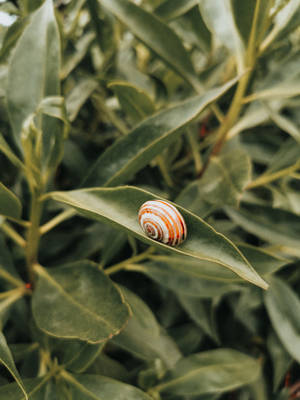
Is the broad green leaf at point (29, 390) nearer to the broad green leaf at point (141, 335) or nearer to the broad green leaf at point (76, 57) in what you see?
the broad green leaf at point (141, 335)

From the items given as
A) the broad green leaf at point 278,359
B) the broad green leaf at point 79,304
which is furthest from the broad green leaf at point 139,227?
the broad green leaf at point 278,359

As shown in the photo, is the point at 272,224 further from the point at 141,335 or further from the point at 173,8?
the point at 173,8

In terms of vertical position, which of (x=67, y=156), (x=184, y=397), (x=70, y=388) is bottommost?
(x=184, y=397)

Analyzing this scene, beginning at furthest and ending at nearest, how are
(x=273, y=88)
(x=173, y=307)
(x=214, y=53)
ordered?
(x=214, y=53)
(x=173, y=307)
(x=273, y=88)

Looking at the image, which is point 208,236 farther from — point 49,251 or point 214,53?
point 214,53

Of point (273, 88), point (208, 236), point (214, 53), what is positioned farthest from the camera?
point (214, 53)

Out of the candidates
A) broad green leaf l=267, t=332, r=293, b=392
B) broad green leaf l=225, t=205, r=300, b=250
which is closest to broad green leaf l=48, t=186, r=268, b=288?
broad green leaf l=225, t=205, r=300, b=250

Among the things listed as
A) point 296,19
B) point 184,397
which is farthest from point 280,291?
point 296,19

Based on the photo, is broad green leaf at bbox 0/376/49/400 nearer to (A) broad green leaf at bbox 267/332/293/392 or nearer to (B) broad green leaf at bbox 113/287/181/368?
(B) broad green leaf at bbox 113/287/181/368
